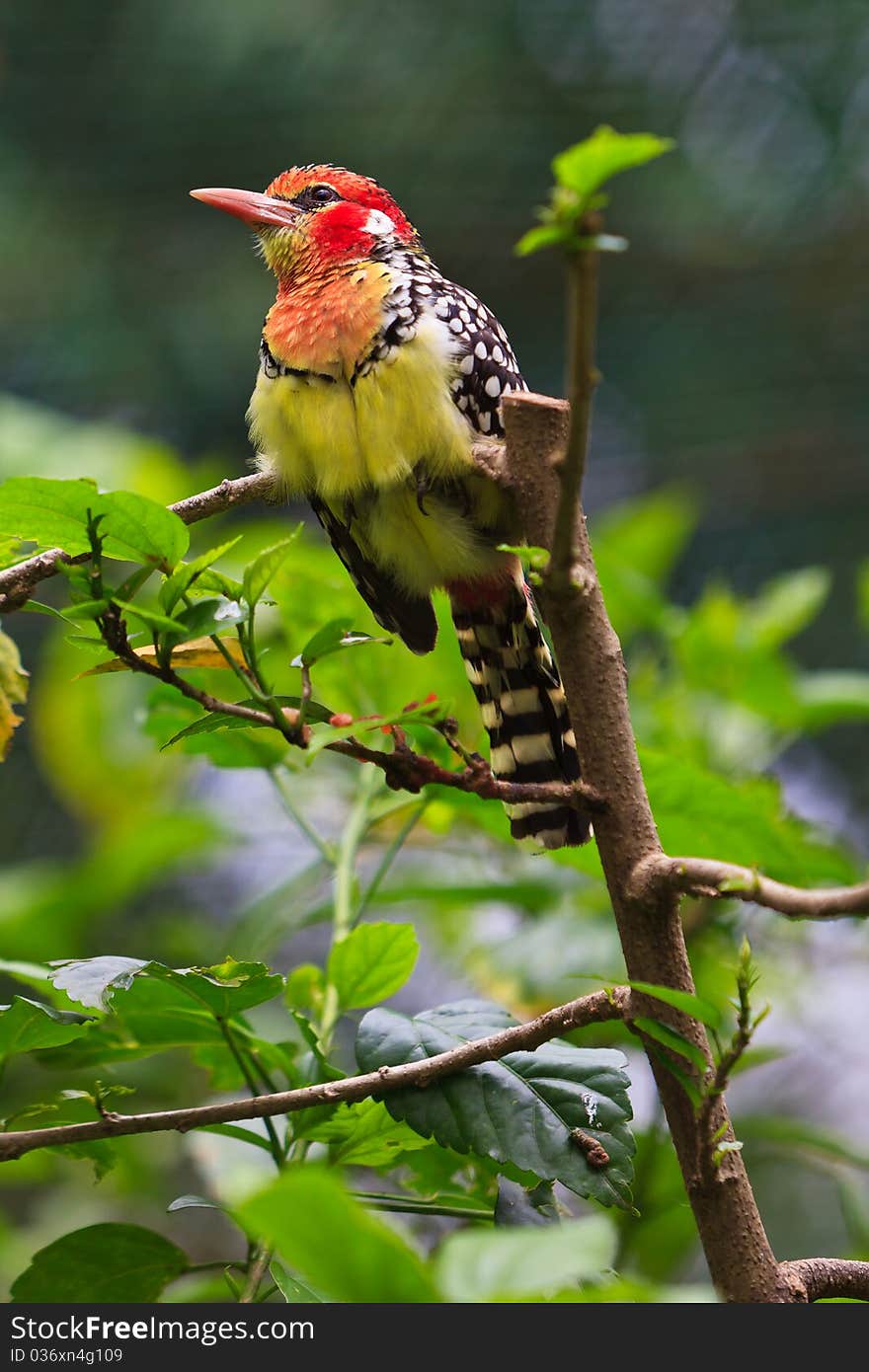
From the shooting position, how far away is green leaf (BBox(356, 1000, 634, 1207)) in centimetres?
96

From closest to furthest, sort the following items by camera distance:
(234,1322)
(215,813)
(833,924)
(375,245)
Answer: (234,1322) → (375,245) → (833,924) → (215,813)

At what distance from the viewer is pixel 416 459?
1.42 m

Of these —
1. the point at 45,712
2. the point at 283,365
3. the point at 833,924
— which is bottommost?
the point at 833,924

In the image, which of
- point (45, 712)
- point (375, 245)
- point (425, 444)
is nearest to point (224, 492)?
point (425, 444)

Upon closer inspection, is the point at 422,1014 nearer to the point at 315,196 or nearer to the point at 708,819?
the point at 708,819

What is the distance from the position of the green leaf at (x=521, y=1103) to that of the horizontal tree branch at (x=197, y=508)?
0.43 metres

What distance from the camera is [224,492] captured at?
113cm

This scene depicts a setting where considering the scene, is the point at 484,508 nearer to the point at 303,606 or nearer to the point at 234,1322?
the point at 303,606

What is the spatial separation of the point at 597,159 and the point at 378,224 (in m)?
1.24

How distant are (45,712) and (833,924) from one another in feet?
5.13

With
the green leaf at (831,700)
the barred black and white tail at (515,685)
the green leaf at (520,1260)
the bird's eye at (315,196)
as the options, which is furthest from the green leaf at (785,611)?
the green leaf at (520,1260)

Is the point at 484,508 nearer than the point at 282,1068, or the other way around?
the point at 282,1068

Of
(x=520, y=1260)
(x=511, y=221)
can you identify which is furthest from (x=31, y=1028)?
(x=511, y=221)

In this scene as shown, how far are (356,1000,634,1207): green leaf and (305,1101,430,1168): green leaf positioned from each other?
52 mm
